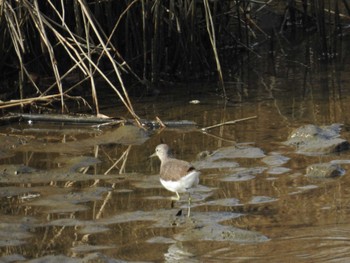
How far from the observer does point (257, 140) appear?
638 cm

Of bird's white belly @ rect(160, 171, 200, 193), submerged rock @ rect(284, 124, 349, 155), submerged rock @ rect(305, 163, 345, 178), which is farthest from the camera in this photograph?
submerged rock @ rect(284, 124, 349, 155)

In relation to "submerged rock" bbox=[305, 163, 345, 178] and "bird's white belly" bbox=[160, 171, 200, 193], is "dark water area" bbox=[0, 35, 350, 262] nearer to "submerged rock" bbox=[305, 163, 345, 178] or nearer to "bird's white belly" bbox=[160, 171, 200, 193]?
"submerged rock" bbox=[305, 163, 345, 178]

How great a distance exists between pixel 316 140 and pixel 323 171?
2.42 ft

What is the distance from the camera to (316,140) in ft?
20.2

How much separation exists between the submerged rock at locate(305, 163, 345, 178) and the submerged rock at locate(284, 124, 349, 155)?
0.47 m

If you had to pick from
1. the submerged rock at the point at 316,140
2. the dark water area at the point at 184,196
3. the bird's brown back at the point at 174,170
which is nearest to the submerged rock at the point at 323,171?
the dark water area at the point at 184,196

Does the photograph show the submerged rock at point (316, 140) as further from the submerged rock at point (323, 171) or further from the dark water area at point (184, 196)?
the submerged rock at point (323, 171)

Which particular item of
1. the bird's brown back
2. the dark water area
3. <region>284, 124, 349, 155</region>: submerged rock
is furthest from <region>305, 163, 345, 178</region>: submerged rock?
the bird's brown back

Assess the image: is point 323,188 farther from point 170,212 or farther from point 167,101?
point 167,101

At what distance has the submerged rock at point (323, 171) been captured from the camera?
5430mm

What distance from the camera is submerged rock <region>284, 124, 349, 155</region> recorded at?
5.98 m

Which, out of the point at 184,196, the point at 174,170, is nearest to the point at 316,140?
the point at 184,196

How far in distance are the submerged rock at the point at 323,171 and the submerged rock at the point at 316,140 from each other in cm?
47

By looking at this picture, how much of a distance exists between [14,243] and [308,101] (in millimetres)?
3836
